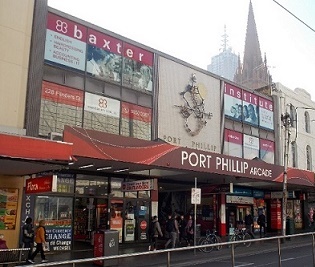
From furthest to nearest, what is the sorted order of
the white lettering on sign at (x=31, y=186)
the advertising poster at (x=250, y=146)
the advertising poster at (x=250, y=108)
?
the advertising poster at (x=250, y=108), the advertising poster at (x=250, y=146), the white lettering on sign at (x=31, y=186)

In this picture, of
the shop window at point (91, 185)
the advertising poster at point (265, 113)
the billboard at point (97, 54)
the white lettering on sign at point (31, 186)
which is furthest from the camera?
the advertising poster at point (265, 113)

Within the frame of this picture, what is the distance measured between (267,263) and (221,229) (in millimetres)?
16369

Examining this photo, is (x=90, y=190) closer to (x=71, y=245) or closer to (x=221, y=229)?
(x=71, y=245)

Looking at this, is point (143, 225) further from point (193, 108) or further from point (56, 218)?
point (193, 108)

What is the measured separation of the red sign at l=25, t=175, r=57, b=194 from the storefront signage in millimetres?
4618

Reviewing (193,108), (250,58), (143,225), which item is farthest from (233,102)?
(250,58)

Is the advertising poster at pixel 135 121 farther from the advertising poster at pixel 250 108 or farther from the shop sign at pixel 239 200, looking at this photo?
the advertising poster at pixel 250 108

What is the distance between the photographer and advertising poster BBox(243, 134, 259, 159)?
90.6 ft

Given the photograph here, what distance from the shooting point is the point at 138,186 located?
1769cm

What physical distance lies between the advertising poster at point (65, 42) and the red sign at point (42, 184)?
601 cm

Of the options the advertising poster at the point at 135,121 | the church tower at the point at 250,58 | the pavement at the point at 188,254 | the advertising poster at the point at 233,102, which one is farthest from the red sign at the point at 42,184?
the church tower at the point at 250,58

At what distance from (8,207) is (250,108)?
1874cm

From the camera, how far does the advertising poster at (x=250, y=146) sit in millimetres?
27609

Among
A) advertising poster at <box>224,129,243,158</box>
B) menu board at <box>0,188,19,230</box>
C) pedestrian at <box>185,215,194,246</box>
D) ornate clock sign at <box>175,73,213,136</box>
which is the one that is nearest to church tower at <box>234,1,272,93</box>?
advertising poster at <box>224,129,243,158</box>
